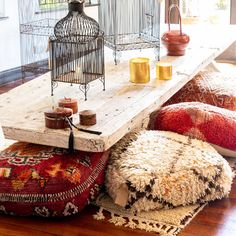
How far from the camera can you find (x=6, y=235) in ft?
7.22

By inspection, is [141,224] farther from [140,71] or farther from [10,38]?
[10,38]

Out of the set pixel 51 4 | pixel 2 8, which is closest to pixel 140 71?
pixel 2 8

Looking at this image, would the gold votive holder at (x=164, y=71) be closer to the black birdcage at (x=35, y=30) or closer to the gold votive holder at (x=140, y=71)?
the gold votive holder at (x=140, y=71)

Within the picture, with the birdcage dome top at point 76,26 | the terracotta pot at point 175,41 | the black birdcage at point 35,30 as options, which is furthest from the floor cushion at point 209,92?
the black birdcage at point 35,30

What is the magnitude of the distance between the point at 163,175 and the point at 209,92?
4.00ft

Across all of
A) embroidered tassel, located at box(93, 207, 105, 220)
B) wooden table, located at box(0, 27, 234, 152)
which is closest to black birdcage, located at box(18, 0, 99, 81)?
wooden table, located at box(0, 27, 234, 152)

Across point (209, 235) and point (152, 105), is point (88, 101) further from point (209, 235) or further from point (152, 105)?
point (209, 235)

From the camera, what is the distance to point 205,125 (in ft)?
9.18

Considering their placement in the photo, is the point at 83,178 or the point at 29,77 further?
the point at 29,77

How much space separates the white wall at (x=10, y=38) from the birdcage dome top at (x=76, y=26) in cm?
158

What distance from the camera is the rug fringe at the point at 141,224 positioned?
87.4 inches

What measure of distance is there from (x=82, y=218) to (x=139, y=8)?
8.50ft

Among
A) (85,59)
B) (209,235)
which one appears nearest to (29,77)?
(85,59)

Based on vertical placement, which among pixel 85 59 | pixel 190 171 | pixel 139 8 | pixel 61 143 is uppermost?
pixel 139 8
